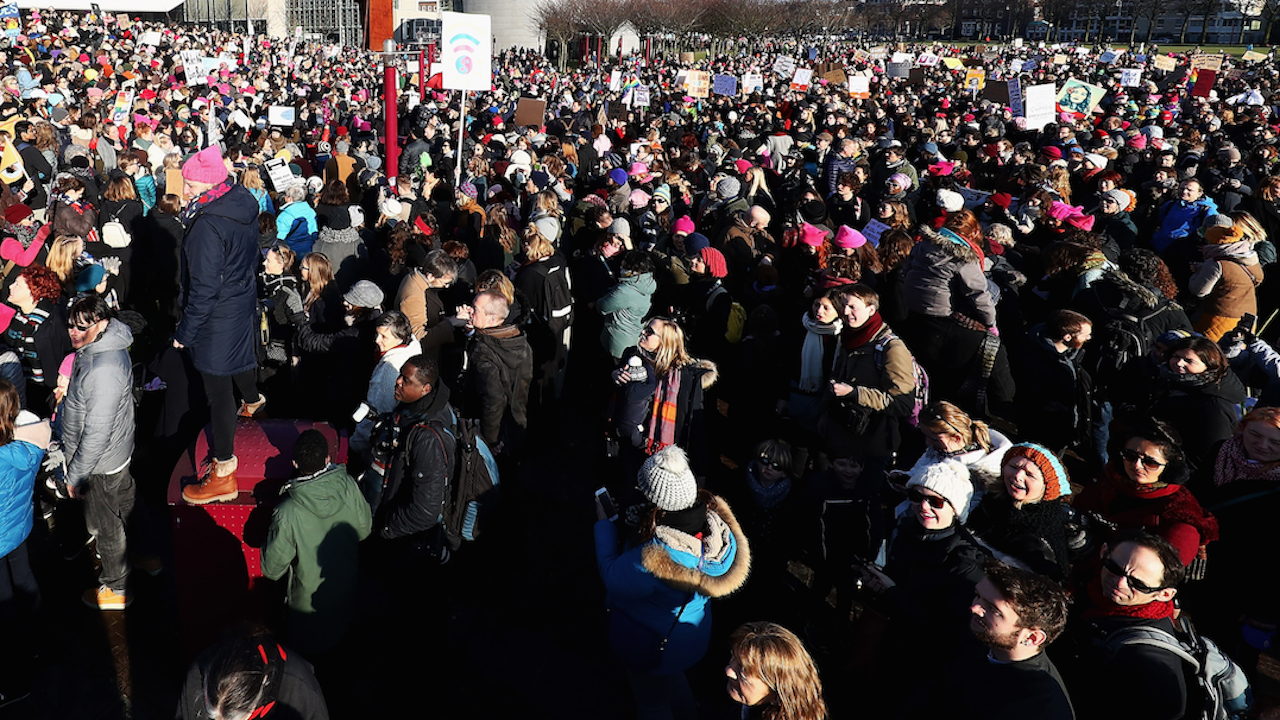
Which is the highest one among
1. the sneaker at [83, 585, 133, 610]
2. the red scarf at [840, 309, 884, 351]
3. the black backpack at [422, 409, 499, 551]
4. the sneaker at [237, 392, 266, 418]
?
the red scarf at [840, 309, 884, 351]

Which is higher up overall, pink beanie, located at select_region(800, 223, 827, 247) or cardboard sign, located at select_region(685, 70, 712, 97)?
cardboard sign, located at select_region(685, 70, 712, 97)

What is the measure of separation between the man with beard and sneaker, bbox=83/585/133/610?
402cm

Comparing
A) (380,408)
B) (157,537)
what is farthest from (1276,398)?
(157,537)

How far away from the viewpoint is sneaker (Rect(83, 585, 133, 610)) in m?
4.38

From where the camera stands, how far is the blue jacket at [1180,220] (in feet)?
27.9

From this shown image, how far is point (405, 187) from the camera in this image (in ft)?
27.3

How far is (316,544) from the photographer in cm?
340

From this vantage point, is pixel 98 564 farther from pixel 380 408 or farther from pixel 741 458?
pixel 741 458

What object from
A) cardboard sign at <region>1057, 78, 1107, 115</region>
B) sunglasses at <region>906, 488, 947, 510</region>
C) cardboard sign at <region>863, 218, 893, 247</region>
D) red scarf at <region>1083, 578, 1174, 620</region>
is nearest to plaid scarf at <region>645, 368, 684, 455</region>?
sunglasses at <region>906, 488, 947, 510</region>

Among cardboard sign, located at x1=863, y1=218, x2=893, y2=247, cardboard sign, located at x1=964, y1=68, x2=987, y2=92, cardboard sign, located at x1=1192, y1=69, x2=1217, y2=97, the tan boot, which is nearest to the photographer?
the tan boot

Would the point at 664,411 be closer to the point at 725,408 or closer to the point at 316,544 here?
the point at 316,544

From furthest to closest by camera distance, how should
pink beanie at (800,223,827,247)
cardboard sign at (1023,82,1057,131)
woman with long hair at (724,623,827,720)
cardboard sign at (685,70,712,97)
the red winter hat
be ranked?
cardboard sign at (685,70,712,97) < cardboard sign at (1023,82,1057,131) < pink beanie at (800,223,827,247) < the red winter hat < woman with long hair at (724,623,827,720)

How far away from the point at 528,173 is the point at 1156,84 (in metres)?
27.2

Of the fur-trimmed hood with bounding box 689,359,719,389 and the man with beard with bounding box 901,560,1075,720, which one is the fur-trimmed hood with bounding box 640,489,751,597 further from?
the fur-trimmed hood with bounding box 689,359,719,389
